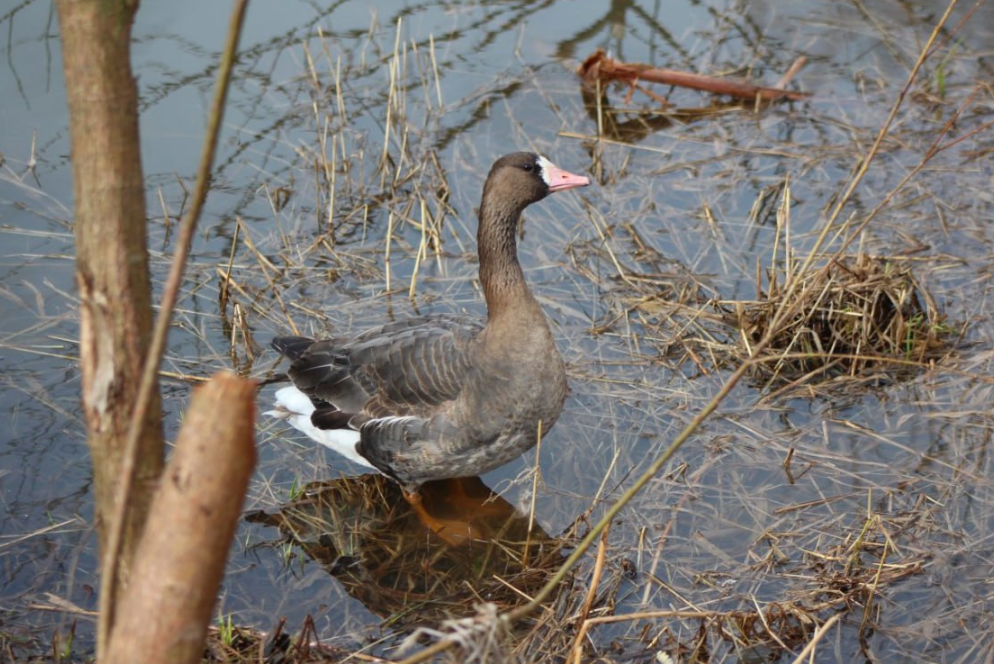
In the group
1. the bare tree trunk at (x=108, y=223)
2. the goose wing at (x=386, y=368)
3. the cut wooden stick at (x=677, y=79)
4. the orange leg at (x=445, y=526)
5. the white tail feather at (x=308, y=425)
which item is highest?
the bare tree trunk at (x=108, y=223)

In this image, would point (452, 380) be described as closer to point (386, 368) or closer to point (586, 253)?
point (386, 368)

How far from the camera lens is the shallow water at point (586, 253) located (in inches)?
201

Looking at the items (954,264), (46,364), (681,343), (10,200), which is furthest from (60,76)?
(954,264)

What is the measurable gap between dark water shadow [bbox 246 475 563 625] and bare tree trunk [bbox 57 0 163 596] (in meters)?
2.67

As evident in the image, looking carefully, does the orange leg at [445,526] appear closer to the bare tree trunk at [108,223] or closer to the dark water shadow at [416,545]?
the dark water shadow at [416,545]

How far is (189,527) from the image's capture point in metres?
2.11

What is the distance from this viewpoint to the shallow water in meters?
5.12

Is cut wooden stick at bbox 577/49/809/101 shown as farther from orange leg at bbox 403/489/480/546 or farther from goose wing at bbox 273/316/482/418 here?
orange leg at bbox 403/489/480/546

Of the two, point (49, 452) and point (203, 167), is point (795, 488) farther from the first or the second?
point (203, 167)

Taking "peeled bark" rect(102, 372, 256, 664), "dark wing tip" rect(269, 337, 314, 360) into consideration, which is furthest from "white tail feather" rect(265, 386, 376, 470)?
"peeled bark" rect(102, 372, 256, 664)

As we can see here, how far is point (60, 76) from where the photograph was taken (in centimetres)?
898

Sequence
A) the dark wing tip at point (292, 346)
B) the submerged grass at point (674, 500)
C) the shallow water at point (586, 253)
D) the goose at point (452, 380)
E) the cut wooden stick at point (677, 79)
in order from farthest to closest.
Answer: the cut wooden stick at point (677, 79), the dark wing tip at point (292, 346), the goose at point (452, 380), the shallow water at point (586, 253), the submerged grass at point (674, 500)

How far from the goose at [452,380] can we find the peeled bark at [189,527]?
323cm

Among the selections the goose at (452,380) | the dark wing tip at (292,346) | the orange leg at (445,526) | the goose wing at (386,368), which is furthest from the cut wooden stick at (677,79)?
the orange leg at (445,526)
